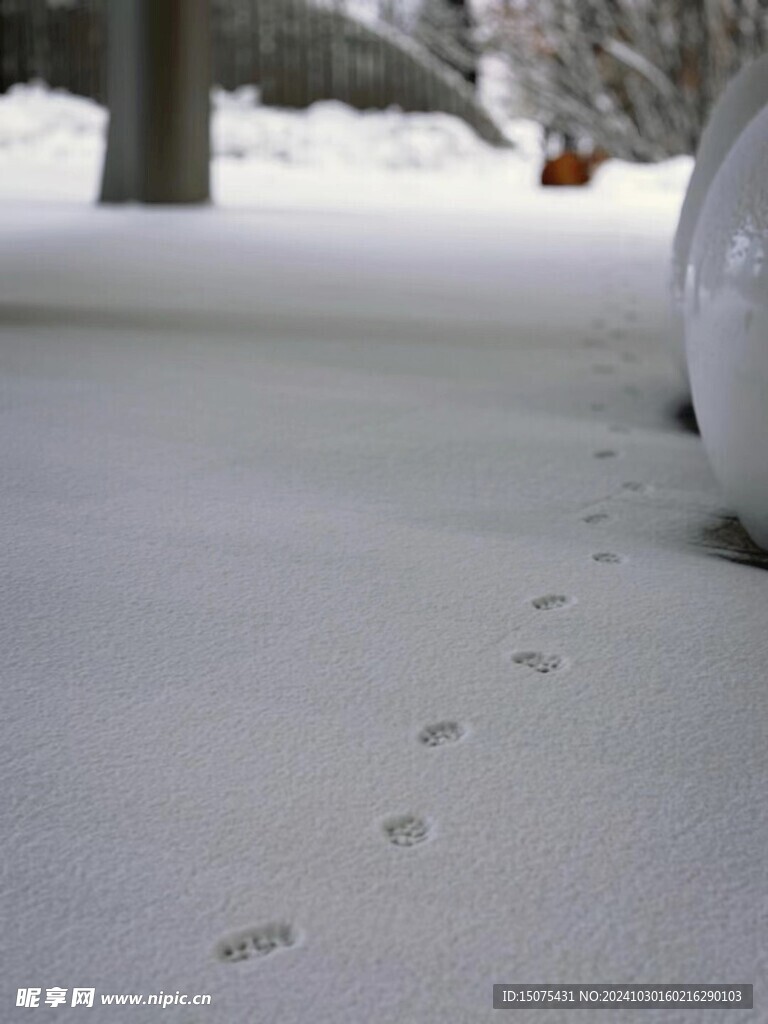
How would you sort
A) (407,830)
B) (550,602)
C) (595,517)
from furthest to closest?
(595,517)
(550,602)
(407,830)

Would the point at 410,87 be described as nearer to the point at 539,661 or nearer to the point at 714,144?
the point at 714,144

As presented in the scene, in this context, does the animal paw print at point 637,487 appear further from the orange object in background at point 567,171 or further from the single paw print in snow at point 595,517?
the orange object in background at point 567,171

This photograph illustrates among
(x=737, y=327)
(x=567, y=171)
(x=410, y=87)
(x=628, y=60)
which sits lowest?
(x=567, y=171)

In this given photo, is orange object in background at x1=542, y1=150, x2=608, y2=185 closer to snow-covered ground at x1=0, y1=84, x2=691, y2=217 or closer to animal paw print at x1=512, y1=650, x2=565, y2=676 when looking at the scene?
snow-covered ground at x1=0, y1=84, x2=691, y2=217

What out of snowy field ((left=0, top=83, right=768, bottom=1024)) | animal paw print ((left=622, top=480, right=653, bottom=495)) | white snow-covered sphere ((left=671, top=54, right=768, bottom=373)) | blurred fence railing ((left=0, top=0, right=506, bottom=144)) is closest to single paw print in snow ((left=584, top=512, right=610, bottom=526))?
snowy field ((left=0, top=83, right=768, bottom=1024))

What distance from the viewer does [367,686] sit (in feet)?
3.15

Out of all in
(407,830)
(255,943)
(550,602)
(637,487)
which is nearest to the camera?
(255,943)

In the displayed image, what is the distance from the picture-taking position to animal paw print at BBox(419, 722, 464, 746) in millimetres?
881

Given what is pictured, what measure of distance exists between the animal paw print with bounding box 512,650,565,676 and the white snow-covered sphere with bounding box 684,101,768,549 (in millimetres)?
343

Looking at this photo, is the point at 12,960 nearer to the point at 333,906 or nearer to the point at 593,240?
the point at 333,906

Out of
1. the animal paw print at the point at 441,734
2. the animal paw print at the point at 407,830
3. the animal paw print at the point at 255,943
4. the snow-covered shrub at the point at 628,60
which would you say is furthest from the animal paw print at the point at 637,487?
the snow-covered shrub at the point at 628,60

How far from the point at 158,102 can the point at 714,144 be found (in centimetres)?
487

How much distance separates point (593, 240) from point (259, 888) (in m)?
4.68

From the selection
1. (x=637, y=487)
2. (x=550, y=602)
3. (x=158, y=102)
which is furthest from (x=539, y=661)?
(x=158, y=102)
